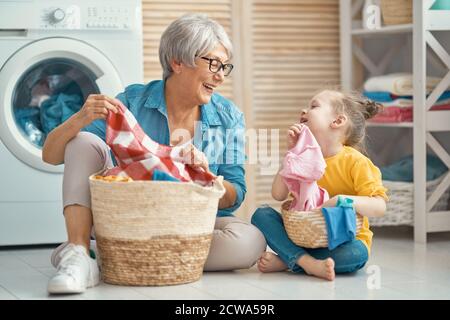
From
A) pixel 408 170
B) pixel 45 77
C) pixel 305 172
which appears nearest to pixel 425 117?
pixel 408 170

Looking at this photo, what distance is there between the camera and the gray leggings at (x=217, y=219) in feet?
7.86

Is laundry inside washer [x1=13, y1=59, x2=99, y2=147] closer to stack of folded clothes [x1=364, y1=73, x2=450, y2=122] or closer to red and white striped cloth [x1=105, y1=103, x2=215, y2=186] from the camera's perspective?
red and white striped cloth [x1=105, y1=103, x2=215, y2=186]

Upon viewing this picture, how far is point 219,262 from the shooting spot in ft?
8.38

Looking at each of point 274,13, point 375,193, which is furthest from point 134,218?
point 274,13

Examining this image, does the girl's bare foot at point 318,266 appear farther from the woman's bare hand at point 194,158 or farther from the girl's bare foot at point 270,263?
the woman's bare hand at point 194,158

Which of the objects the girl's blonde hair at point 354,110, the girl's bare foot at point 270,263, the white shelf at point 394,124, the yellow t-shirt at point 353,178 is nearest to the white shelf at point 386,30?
the white shelf at point 394,124

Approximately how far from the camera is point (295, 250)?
2521 mm

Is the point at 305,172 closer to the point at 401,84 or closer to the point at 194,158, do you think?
the point at 194,158

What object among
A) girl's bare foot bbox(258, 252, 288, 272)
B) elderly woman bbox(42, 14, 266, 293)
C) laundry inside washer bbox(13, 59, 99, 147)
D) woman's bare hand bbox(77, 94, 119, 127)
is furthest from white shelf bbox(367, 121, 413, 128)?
woman's bare hand bbox(77, 94, 119, 127)

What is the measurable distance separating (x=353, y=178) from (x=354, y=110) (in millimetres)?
220

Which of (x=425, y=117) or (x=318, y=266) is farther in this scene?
(x=425, y=117)

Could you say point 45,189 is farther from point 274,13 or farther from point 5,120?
point 274,13

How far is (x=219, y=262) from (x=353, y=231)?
407 mm

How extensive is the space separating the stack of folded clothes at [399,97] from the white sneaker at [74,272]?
57.4 inches
